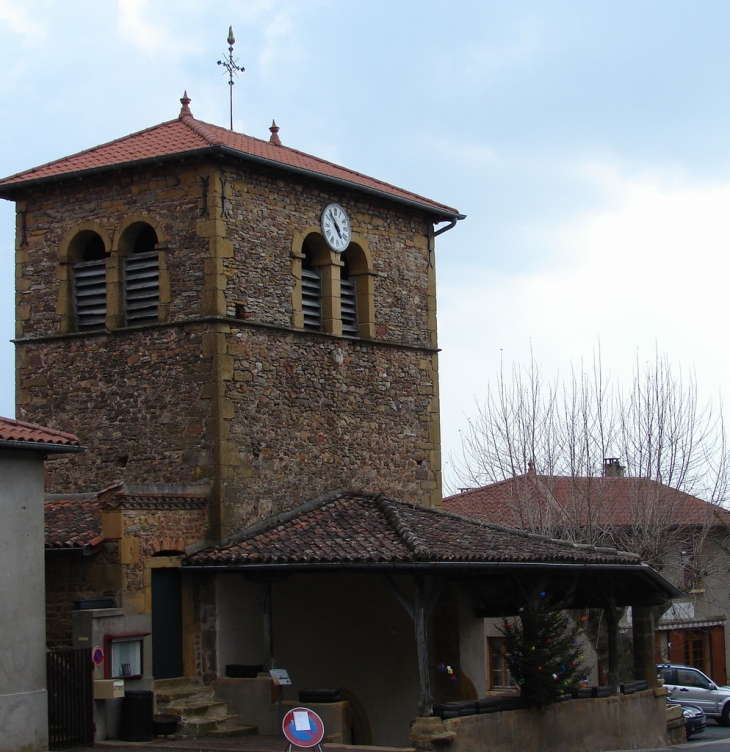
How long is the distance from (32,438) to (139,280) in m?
4.55

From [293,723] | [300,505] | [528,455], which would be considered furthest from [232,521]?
[528,455]

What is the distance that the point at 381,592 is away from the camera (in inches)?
713

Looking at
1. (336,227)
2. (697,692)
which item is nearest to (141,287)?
(336,227)

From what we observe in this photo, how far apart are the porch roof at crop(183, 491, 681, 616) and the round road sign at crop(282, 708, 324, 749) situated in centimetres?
278

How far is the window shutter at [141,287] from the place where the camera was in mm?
18250

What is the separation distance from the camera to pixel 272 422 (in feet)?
59.3

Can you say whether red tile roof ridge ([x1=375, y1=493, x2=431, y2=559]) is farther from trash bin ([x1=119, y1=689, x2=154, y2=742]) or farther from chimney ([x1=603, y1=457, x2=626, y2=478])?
chimney ([x1=603, y1=457, x2=626, y2=478])

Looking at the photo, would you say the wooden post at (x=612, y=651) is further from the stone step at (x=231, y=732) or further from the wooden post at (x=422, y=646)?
the stone step at (x=231, y=732)

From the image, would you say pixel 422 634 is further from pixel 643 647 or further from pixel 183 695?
pixel 643 647

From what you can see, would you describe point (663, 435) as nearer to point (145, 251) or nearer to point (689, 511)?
point (689, 511)

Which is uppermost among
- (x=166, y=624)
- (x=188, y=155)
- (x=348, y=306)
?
(x=188, y=155)

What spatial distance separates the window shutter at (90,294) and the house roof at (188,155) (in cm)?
137

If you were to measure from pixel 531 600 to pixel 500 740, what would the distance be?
181cm

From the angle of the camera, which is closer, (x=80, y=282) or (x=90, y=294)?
(x=90, y=294)
